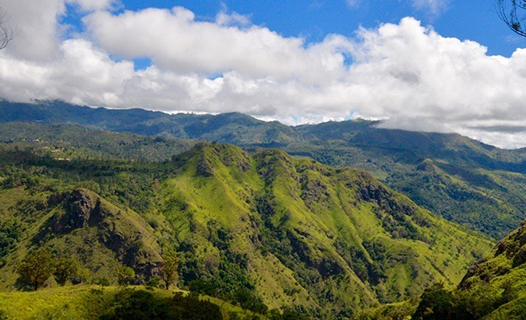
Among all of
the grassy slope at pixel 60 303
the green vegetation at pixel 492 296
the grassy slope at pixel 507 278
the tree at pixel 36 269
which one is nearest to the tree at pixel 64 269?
the tree at pixel 36 269

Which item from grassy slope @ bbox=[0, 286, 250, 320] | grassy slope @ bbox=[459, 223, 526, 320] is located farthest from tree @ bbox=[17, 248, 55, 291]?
grassy slope @ bbox=[459, 223, 526, 320]

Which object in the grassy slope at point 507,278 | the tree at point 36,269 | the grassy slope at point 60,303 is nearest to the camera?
the grassy slope at point 507,278

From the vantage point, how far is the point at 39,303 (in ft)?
360

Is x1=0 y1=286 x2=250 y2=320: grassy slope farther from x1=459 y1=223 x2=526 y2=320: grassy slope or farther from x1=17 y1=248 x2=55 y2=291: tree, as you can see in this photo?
x1=459 y1=223 x2=526 y2=320: grassy slope

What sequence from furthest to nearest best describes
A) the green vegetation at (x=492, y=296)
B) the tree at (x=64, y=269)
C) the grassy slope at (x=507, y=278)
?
the tree at (x=64, y=269) → the green vegetation at (x=492, y=296) → the grassy slope at (x=507, y=278)

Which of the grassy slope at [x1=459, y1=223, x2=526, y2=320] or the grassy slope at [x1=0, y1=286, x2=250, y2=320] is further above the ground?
the grassy slope at [x1=459, y1=223, x2=526, y2=320]

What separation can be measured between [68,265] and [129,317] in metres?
54.4

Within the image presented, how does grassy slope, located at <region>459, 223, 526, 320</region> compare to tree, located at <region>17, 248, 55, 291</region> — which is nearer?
grassy slope, located at <region>459, 223, 526, 320</region>

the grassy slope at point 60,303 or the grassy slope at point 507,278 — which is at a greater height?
the grassy slope at point 507,278

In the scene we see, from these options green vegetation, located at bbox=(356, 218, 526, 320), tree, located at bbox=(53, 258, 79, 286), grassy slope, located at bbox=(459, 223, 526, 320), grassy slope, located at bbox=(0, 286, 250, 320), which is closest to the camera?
grassy slope, located at bbox=(459, 223, 526, 320)

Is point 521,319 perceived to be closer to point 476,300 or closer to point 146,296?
point 476,300

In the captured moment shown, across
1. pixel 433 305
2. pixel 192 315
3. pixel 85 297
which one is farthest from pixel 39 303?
pixel 433 305

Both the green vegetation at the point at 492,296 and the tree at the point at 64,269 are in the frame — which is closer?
the green vegetation at the point at 492,296

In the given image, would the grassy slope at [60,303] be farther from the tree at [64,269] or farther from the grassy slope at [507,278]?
the grassy slope at [507,278]
